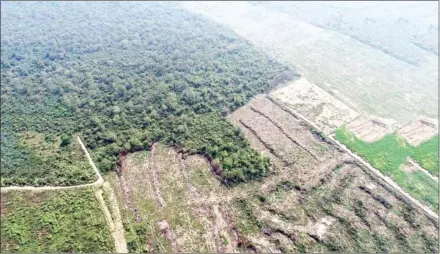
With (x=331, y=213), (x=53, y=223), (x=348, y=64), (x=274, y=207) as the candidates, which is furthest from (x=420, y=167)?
(x=53, y=223)

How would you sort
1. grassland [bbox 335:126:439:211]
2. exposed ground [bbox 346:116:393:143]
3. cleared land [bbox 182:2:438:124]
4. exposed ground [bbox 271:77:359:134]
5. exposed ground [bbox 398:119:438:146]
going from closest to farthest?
grassland [bbox 335:126:439:211], exposed ground [bbox 398:119:438:146], exposed ground [bbox 346:116:393:143], exposed ground [bbox 271:77:359:134], cleared land [bbox 182:2:438:124]

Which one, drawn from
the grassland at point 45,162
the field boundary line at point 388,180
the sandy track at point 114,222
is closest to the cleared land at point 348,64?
the field boundary line at point 388,180

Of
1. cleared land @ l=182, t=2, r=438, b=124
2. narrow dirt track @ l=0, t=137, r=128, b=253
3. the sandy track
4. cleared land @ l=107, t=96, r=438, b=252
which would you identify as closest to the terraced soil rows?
cleared land @ l=107, t=96, r=438, b=252

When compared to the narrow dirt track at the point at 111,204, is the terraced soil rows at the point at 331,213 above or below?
below

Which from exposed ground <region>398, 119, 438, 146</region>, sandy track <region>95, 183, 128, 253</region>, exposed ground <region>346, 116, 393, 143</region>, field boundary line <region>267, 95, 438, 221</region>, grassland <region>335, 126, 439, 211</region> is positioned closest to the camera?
sandy track <region>95, 183, 128, 253</region>

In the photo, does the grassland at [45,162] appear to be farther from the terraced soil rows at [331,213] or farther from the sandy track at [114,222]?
the terraced soil rows at [331,213]

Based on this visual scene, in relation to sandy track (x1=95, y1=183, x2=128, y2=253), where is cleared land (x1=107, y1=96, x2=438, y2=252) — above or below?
below

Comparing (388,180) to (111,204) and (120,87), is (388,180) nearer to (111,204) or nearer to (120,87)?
(111,204)

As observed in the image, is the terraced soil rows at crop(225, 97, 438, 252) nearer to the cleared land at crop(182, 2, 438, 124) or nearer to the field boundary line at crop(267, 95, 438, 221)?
the field boundary line at crop(267, 95, 438, 221)
